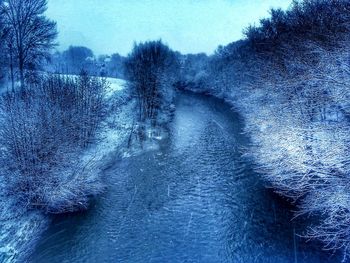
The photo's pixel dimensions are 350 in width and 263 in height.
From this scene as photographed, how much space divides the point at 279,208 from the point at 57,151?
440 inches

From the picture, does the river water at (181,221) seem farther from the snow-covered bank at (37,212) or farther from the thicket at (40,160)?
the thicket at (40,160)

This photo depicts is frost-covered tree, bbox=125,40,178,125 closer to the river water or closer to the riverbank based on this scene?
the river water

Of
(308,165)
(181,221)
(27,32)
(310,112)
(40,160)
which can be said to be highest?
(27,32)

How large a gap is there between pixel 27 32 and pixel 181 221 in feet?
76.4

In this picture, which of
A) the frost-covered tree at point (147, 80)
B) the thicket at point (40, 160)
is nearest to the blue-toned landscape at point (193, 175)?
the thicket at point (40, 160)

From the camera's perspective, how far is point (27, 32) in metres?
26.6

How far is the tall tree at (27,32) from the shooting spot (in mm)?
25891

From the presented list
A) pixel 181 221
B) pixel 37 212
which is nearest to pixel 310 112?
pixel 181 221

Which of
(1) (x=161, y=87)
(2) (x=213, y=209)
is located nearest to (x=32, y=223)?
(2) (x=213, y=209)

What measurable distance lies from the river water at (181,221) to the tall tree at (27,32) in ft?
51.4

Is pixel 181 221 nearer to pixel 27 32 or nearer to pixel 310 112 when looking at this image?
pixel 310 112

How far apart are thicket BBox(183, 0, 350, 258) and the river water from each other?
1.11m

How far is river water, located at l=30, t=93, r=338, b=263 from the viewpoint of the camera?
1093 cm

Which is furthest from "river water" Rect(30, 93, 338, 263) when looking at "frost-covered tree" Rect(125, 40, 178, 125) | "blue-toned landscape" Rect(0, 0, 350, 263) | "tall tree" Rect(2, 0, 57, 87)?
"tall tree" Rect(2, 0, 57, 87)
